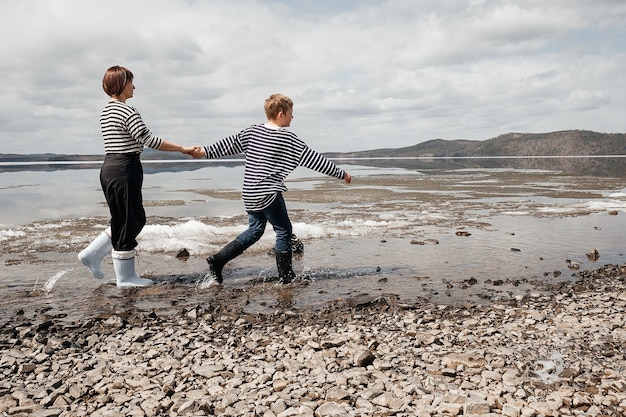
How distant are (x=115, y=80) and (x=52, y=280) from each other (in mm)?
3197

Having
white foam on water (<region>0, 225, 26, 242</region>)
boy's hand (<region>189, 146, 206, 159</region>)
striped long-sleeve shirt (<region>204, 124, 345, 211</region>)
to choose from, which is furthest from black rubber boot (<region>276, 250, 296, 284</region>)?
white foam on water (<region>0, 225, 26, 242</region>)

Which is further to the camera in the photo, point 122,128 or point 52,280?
point 52,280

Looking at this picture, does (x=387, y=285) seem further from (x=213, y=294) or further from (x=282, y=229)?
(x=213, y=294)

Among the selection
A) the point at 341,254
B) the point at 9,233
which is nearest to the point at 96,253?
the point at 341,254

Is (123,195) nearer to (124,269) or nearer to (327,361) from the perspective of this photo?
(124,269)

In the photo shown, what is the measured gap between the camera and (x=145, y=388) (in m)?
4.07

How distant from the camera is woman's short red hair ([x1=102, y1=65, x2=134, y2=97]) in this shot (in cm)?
688

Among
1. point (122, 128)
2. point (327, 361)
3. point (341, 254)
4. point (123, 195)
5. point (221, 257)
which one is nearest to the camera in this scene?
point (327, 361)

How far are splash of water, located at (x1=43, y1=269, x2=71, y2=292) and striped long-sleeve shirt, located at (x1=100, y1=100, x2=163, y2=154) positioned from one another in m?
2.17

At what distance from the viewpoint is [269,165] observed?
7238 millimetres

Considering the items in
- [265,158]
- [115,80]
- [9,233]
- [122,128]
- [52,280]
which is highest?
[115,80]

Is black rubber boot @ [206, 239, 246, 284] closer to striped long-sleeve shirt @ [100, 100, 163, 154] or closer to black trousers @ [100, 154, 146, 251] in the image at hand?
black trousers @ [100, 154, 146, 251]

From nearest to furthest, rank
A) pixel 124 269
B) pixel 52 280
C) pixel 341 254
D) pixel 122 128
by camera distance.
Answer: pixel 122 128, pixel 124 269, pixel 52 280, pixel 341 254

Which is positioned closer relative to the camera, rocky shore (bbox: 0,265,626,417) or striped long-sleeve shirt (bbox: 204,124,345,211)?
rocky shore (bbox: 0,265,626,417)
